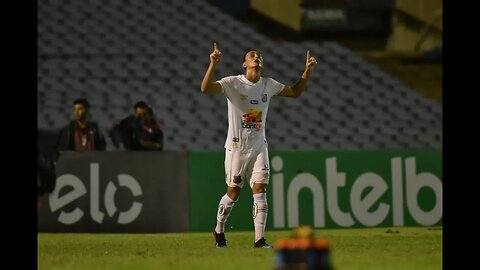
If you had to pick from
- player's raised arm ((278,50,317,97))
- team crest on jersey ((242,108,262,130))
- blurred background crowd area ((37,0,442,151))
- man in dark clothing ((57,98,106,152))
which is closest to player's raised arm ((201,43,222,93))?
team crest on jersey ((242,108,262,130))

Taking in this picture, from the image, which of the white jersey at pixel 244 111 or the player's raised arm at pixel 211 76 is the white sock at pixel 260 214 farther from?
the player's raised arm at pixel 211 76

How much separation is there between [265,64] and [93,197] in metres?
4.64

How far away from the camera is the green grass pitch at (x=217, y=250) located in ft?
23.7

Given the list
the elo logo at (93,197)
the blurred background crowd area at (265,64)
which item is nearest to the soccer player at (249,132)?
the elo logo at (93,197)

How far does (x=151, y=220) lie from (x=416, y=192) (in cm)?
315

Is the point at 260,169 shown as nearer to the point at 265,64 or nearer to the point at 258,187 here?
the point at 258,187

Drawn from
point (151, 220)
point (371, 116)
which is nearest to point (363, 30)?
point (371, 116)

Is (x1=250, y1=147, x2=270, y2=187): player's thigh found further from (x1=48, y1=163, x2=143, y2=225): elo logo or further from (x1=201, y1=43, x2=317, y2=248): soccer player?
(x1=48, y1=163, x2=143, y2=225): elo logo

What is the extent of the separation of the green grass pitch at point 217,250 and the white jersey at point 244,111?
92 cm

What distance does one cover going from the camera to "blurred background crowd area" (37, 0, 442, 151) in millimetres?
14273

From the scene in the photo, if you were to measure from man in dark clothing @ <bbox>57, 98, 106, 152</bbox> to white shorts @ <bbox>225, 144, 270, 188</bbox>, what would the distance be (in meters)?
3.72

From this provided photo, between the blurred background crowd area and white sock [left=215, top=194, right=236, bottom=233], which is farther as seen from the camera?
the blurred background crowd area

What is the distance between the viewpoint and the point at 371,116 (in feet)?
47.2
